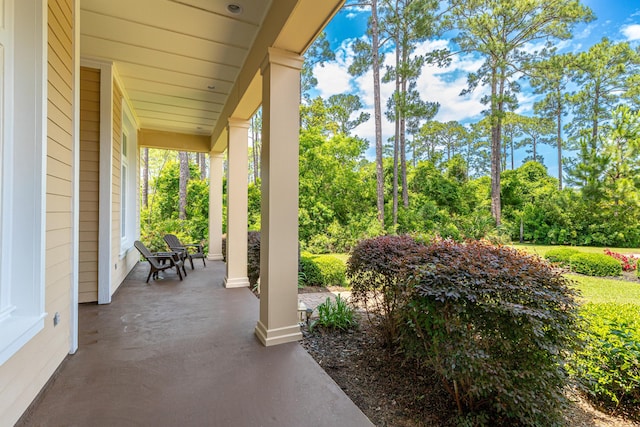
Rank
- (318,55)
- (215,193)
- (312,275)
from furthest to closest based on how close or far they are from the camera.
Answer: (318,55), (215,193), (312,275)

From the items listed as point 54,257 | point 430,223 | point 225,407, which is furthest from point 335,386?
point 430,223

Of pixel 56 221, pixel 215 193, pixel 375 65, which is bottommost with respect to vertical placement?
pixel 56 221

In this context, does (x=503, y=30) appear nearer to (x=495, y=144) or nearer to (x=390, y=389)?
(x=495, y=144)

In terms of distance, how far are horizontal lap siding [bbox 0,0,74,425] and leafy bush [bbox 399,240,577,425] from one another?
2478mm

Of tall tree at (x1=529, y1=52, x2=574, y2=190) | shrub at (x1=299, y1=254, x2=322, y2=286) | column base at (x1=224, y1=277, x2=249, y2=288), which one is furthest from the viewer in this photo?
tall tree at (x1=529, y1=52, x2=574, y2=190)

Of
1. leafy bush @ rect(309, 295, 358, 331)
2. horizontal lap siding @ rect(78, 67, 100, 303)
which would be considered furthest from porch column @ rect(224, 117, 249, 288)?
leafy bush @ rect(309, 295, 358, 331)

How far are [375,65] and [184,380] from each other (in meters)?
12.4

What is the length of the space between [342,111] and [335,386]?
1689 centimetres

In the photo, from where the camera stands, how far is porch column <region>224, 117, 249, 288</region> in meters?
4.90

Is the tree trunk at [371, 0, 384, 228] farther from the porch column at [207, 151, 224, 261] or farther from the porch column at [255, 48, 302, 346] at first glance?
the porch column at [255, 48, 302, 346]

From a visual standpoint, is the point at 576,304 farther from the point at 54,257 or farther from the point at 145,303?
the point at 145,303

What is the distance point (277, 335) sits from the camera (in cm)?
282

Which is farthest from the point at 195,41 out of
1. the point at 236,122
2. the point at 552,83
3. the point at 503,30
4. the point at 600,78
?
the point at 600,78

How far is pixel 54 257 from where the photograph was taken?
2.29 m
